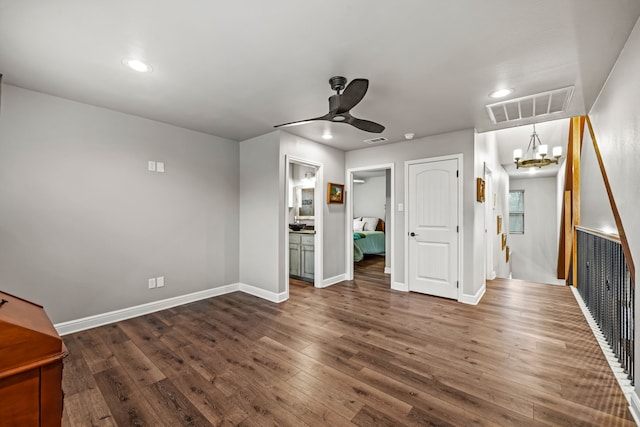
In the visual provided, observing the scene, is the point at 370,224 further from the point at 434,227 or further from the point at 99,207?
the point at 99,207

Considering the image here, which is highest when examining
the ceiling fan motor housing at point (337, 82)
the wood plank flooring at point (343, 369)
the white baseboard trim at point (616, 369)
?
the ceiling fan motor housing at point (337, 82)

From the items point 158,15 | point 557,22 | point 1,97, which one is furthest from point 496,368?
point 1,97

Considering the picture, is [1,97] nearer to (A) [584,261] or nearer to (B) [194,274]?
(B) [194,274]

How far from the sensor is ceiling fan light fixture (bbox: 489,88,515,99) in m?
2.63

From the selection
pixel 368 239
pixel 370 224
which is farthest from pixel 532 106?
pixel 370 224

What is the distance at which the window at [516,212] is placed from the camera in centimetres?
901

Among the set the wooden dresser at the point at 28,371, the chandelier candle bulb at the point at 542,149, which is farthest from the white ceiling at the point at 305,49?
the chandelier candle bulb at the point at 542,149

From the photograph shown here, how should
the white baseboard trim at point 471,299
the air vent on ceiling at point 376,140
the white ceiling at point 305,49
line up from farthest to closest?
1. the air vent on ceiling at point 376,140
2. the white baseboard trim at point 471,299
3. the white ceiling at point 305,49

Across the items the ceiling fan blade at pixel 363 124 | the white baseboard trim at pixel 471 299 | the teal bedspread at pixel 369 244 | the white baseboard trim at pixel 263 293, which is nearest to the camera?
the ceiling fan blade at pixel 363 124

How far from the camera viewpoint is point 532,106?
2.96m

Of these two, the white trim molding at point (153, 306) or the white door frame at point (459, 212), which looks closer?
the white trim molding at point (153, 306)

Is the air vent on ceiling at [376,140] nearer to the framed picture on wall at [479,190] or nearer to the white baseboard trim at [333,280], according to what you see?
the framed picture on wall at [479,190]

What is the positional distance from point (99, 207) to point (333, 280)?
344cm

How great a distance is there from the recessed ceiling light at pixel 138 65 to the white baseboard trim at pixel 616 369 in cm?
410
